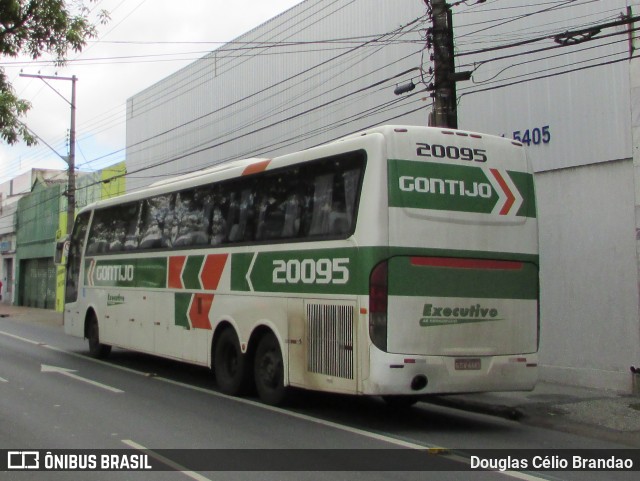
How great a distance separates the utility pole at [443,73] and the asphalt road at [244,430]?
4648 mm

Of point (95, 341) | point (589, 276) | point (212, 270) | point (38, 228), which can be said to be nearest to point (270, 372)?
point (212, 270)

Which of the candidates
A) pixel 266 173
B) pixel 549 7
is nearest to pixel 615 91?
pixel 549 7

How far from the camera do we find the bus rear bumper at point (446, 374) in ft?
29.7

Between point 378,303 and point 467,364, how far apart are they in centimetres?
144

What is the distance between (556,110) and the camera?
13.8 meters

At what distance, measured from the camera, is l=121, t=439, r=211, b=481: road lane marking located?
6995mm

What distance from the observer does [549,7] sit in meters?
14.2

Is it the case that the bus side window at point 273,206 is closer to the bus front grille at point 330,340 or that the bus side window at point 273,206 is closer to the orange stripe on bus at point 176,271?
the bus front grille at point 330,340

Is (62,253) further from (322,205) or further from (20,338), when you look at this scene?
(322,205)

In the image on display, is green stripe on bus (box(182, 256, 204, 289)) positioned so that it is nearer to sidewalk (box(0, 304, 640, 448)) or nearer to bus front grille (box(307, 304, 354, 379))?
bus front grille (box(307, 304, 354, 379))

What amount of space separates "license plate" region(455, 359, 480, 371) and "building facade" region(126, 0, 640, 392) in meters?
3.99

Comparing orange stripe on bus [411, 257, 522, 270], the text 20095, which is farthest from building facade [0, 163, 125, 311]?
orange stripe on bus [411, 257, 522, 270]

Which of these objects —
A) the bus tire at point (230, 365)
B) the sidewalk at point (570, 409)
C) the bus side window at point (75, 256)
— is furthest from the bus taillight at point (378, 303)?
the bus side window at point (75, 256)

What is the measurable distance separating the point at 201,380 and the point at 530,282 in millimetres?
6707
